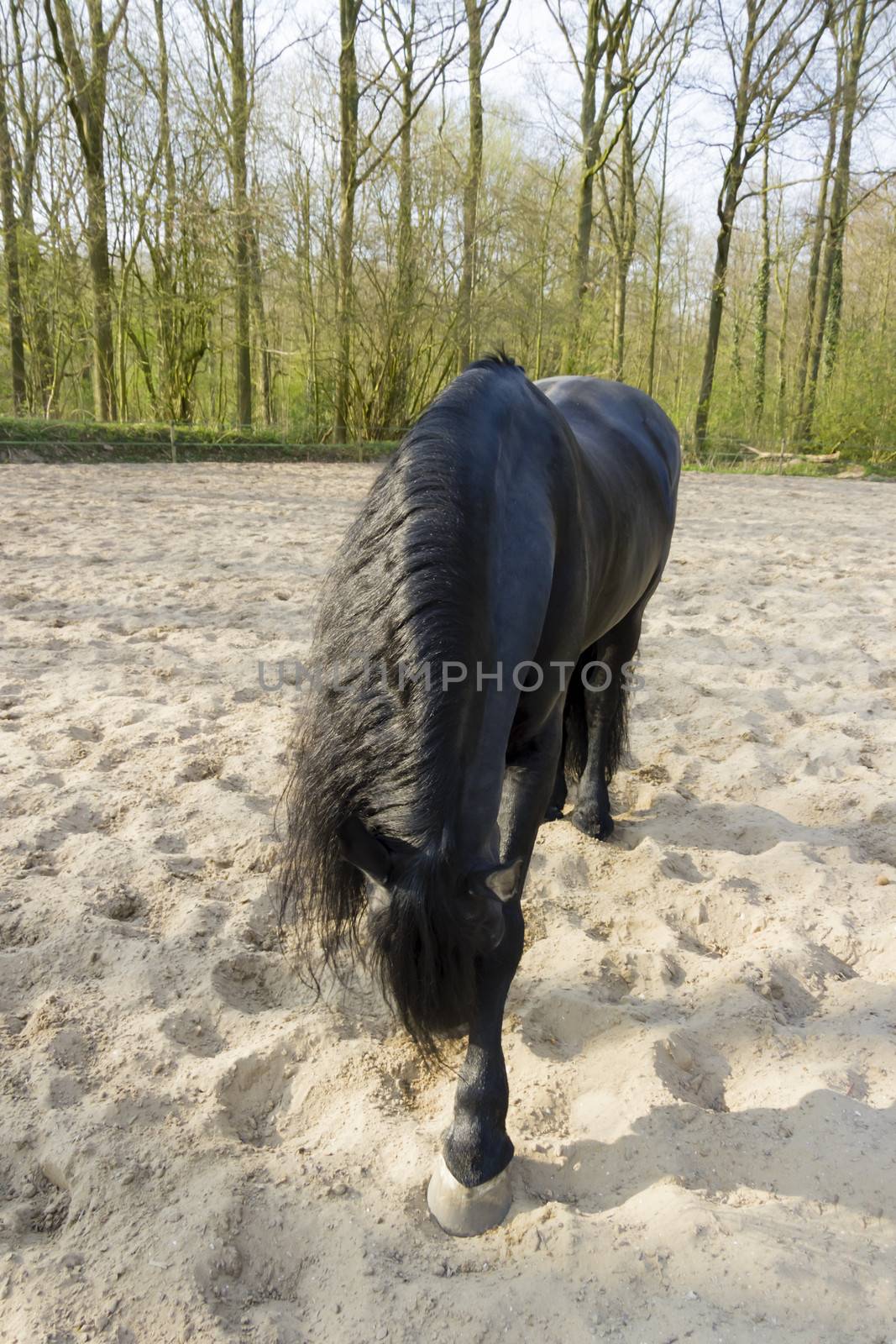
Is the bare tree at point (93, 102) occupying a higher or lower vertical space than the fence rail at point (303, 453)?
higher

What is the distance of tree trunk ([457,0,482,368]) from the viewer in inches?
576

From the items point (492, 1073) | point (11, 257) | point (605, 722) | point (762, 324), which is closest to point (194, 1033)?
point (492, 1073)

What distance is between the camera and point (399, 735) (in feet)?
4.18

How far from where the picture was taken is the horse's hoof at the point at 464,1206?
58.4 inches

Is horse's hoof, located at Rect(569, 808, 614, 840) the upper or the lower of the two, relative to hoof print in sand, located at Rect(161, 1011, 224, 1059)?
upper

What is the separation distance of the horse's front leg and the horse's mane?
23 cm

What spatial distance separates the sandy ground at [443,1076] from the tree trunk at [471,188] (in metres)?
13.0

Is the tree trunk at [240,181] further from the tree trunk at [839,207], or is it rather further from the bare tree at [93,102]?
the tree trunk at [839,207]

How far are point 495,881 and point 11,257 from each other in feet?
55.6

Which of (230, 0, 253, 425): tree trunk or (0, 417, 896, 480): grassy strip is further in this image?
(230, 0, 253, 425): tree trunk

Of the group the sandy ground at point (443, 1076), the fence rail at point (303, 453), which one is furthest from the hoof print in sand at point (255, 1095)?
the fence rail at point (303, 453)

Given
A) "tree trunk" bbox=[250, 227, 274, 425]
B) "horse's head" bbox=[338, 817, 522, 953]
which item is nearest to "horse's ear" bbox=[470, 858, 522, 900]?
"horse's head" bbox=[338, 817, 522, 953]

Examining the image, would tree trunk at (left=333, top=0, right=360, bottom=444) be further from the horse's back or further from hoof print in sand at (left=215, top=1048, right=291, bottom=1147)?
hoof print in sand at (left=215, top=1048, right=291, bottom=1147)

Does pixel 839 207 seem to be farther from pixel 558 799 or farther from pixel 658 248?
pixel 558 799
